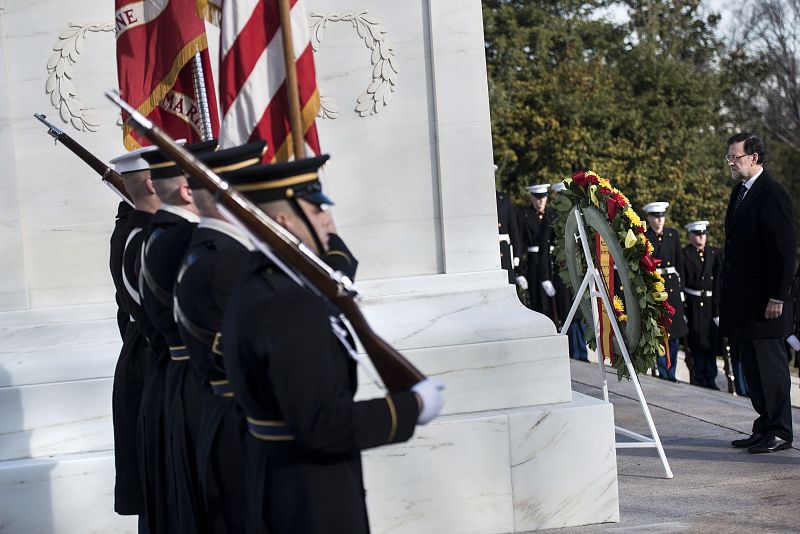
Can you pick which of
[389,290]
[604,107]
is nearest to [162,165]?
[389,290]

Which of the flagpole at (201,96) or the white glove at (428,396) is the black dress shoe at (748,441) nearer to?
the flagpole at (201,96)

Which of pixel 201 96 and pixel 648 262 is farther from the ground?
pixel 201 96

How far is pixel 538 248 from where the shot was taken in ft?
46.2

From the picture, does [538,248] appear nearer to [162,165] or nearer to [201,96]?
[201,96]

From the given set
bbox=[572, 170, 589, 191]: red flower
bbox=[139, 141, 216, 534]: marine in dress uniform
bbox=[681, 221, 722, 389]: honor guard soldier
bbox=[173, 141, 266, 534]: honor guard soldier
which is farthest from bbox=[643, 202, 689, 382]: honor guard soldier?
bbox=[173, 141, 266, 534]: honor guard soldier

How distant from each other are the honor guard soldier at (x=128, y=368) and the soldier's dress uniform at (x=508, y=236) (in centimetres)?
816

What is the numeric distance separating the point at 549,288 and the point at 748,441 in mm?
6810

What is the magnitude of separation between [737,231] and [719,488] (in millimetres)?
1767

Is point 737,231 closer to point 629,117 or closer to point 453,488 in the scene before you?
point 453,488

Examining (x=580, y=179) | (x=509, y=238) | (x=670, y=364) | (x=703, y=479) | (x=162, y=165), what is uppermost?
(x=162, y=165)

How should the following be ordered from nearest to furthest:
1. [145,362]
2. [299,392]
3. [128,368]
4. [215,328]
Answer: [299,392]
[215,328]
[145,362]
[128,368]

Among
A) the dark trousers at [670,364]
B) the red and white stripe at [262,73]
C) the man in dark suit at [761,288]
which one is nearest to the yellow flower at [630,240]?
the man in dark suit at [761,288]

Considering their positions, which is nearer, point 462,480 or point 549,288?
point 462,480

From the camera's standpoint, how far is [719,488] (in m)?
6.07
